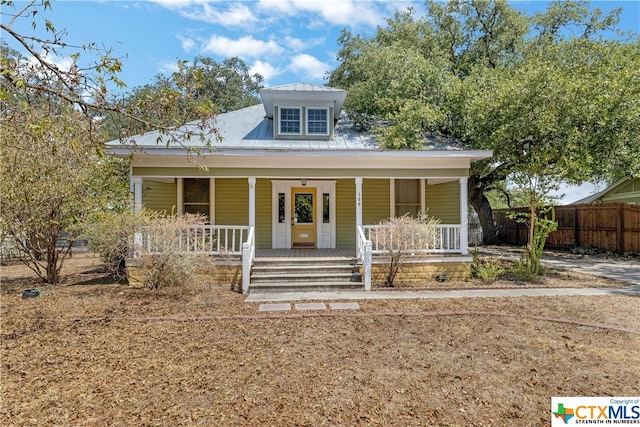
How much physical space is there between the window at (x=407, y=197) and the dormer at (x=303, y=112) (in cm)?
293

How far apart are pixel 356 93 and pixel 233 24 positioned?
6355 mm

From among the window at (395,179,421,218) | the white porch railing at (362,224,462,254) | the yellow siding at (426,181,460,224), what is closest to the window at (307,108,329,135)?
the window at (395,179,421,218)

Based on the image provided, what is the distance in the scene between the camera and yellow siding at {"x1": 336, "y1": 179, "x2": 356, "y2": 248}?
11.7 m

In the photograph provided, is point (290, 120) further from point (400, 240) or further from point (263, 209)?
point (400, 240)

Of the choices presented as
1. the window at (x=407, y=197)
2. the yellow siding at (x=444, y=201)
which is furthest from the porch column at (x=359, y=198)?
the yellow siding at (x=444, y=201)

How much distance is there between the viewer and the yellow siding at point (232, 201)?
11344 mm

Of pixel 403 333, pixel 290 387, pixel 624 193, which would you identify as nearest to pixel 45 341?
pixel 290 387

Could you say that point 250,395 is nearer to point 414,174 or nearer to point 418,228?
point 418,228

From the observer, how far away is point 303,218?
1164cm

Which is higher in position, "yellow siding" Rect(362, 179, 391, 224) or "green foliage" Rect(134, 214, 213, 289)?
"yellow siding" Rect(362, 179, 391, 224)

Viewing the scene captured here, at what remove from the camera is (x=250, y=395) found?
328cm

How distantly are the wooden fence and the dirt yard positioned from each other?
9.51m

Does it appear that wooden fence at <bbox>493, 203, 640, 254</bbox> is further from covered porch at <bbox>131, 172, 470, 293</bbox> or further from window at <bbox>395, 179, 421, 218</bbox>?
covered porch at <bbox>131, 172, 470, 293</bbox>

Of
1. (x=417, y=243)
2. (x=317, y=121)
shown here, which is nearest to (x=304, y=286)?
(x=417, y=243)
